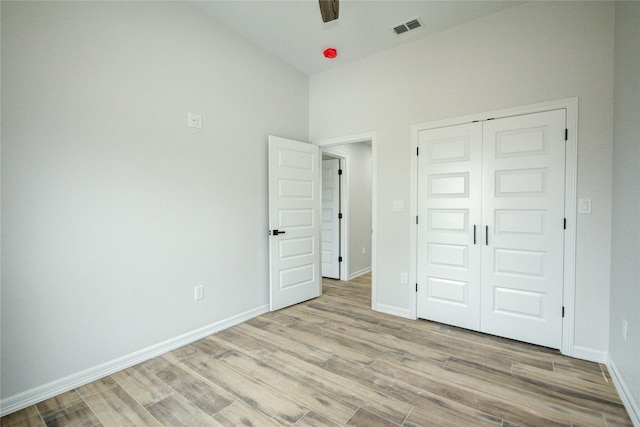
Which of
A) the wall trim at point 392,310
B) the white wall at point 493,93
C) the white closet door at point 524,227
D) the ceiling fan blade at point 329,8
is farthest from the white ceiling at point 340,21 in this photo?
the wall trim at point 392,310

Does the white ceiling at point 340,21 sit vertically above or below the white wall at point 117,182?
above

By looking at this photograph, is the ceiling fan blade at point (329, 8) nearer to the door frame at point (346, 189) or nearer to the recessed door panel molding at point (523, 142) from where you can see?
the door frame at point (346, 189)

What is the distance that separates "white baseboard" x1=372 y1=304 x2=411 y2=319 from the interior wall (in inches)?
61.4


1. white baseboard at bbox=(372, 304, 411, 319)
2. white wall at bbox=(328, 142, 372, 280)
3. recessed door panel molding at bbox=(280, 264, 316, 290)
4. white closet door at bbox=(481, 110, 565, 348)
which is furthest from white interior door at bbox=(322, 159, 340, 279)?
white closet door at bbox=(481, 110, 565, 348)

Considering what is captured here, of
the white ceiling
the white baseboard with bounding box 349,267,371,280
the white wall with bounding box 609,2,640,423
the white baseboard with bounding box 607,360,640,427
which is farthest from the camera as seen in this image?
the white baseboard with bounding box 349,267,371,280

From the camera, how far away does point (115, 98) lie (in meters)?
2.17

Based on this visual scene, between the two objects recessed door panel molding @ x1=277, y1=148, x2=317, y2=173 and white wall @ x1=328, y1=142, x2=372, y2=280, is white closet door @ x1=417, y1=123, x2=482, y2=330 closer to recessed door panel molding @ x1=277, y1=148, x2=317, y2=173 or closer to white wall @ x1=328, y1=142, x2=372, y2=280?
recessed door panel molding @ x1=277, y1=148, x2=317, y2=173

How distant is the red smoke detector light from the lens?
3.23 meters

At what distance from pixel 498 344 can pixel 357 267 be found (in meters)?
2.77

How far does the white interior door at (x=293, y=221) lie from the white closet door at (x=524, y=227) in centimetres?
199

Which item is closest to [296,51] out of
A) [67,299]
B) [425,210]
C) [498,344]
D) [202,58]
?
[202,58]

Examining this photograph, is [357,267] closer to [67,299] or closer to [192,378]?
[192,378]

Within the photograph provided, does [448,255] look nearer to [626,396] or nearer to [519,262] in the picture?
[519,262]

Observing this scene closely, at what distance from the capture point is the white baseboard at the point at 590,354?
7.40ft
